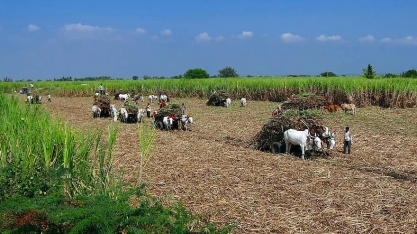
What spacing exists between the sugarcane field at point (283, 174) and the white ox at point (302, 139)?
0.06 m

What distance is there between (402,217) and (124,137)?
8.00 meters

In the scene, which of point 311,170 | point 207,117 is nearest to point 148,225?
point 311,170

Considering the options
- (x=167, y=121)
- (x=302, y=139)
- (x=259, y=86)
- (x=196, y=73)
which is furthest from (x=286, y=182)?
(x=196, y=73)

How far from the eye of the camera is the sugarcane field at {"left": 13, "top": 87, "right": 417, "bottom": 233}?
579 centimetres

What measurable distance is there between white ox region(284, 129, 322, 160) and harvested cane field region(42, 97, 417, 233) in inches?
11.7

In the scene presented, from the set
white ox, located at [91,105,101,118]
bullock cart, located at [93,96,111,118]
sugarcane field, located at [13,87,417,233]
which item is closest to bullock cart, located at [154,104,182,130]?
sugarcane field, located at [13,87,417,233]

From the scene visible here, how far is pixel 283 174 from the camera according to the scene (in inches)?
313

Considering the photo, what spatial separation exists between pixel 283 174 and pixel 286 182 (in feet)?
1.76

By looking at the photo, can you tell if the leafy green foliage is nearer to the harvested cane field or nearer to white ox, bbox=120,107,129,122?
the harvested cane field

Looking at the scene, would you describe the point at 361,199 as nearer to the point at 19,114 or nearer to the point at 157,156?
the point at 157,156

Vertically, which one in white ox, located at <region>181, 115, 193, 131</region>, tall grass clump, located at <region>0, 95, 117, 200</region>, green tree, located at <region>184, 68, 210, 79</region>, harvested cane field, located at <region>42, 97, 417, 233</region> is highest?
green tree, located at <region>184, 68, 210, 79</region>

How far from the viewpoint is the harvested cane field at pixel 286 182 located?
5723 mm

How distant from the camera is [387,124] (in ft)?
50.3

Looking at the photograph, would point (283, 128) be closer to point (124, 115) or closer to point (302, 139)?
point (302, 139)
